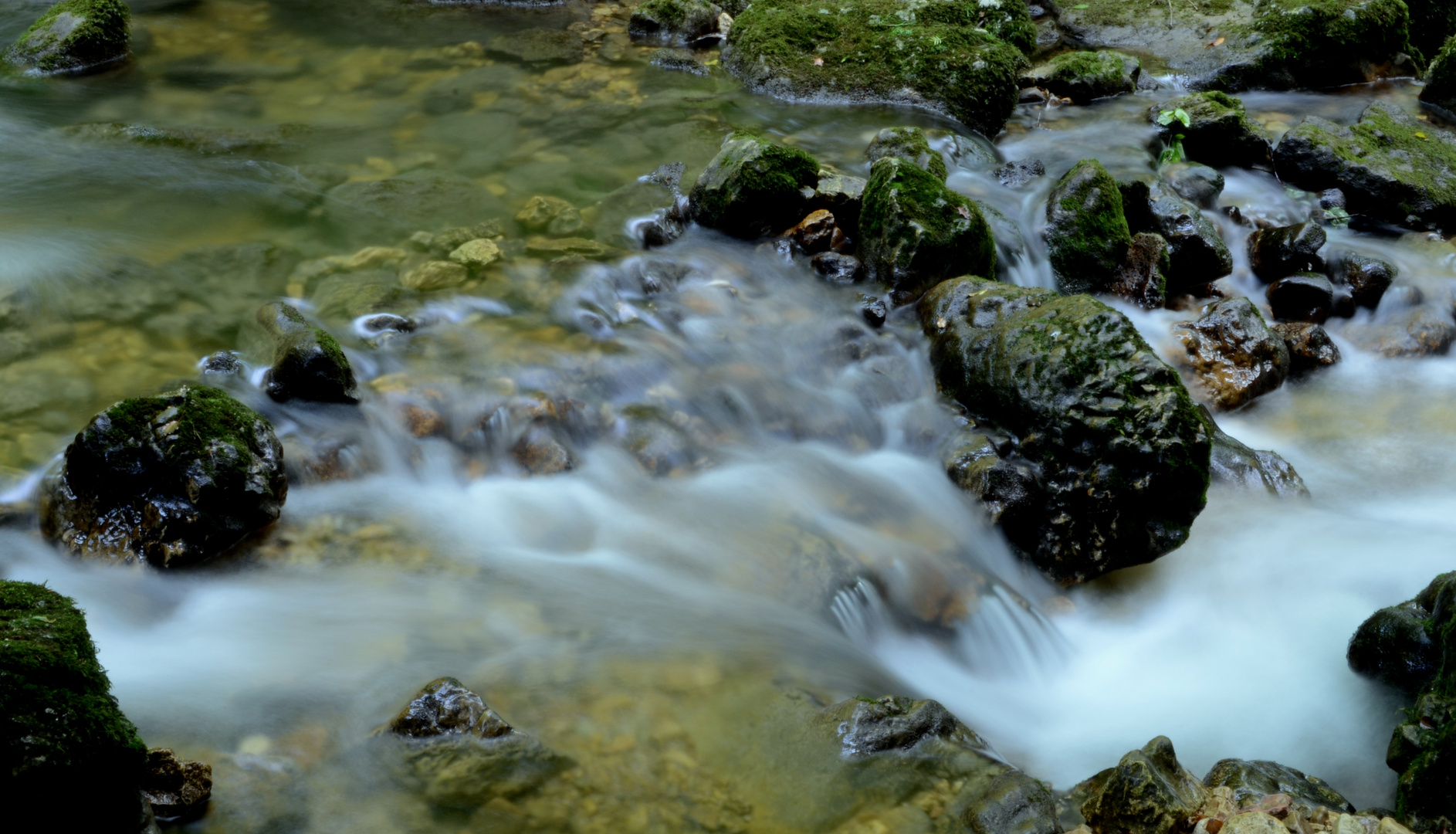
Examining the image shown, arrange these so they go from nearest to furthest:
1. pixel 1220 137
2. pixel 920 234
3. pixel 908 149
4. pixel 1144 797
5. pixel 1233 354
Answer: pixel 1144 797
pixel 920 234
pixel 1233 354
pixel 908 149
pixel 1220 137

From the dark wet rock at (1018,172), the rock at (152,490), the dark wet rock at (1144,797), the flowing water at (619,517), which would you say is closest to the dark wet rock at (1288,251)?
the flowing water at (619,517)

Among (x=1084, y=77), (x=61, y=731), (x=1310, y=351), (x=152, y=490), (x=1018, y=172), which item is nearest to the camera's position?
(x=61, y=731)

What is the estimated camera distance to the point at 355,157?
8.21 m

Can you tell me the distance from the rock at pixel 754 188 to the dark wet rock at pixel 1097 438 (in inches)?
101

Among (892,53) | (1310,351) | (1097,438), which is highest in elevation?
(892,53)

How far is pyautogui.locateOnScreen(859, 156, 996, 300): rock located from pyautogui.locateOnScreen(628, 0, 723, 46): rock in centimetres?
496

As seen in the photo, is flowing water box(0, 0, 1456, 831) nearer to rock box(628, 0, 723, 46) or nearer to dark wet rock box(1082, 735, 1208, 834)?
dark wet rock box(1082, 735, 1208, 834)

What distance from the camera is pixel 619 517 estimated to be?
16.9 ft

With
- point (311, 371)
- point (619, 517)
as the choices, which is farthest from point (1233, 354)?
point (311, 371)

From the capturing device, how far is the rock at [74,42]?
9438mm

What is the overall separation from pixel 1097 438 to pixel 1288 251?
418 cm

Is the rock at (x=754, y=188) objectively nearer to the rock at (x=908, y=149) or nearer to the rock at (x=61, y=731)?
the rock at (x=908, y=149)

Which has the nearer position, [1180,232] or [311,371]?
[311,371]

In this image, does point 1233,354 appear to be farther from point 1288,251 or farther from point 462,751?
point 462,751
